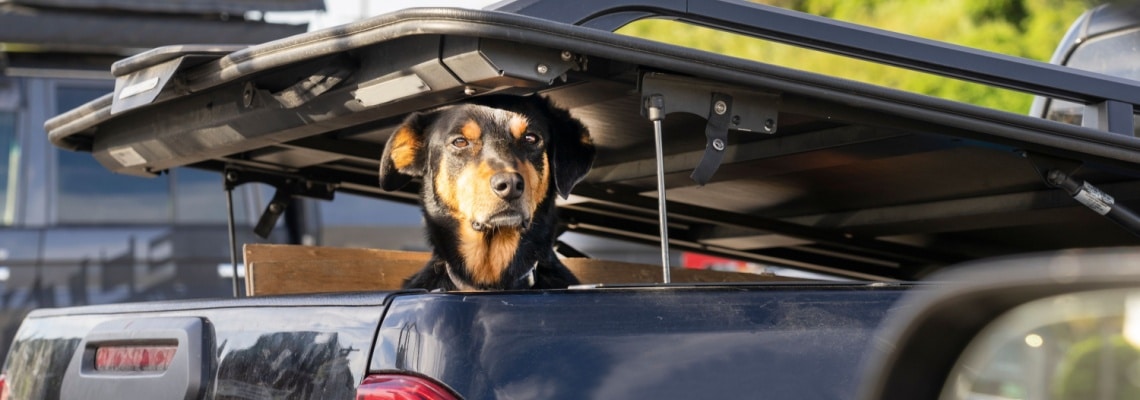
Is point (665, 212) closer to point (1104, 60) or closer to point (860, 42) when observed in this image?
point (860, 42)

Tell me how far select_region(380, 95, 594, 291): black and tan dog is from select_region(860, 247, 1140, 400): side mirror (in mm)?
2620

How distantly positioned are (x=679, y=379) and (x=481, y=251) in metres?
2.16

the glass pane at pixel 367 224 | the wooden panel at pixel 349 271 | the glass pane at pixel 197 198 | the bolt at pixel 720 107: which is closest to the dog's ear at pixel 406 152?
Result: the wooden panel at pixel 349 271

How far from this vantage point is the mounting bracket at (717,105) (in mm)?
3121

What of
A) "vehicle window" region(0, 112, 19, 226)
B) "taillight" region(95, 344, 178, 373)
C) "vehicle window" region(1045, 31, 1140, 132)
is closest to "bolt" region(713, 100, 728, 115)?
"taillight" region(95, 344, 178, 373)

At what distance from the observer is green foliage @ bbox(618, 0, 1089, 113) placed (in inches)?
763

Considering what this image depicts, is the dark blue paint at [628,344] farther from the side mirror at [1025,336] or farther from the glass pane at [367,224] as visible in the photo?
the glass pane at [367,224]

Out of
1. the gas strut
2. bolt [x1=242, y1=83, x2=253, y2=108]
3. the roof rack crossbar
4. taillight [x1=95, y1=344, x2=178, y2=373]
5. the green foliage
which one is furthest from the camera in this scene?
the green foliage

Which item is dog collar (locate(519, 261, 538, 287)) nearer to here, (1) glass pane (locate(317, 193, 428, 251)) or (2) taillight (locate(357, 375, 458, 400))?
(2) taillight (locate(357, 375, 458, 400))

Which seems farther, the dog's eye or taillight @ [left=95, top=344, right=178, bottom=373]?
the dog's eye

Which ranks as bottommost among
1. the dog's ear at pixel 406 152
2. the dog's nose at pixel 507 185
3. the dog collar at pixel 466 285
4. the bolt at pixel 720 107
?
the dog collar at pixel 466 285

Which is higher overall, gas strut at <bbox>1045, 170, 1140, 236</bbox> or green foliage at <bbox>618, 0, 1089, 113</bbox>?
green foliage at <bbox>618, 0, 1089, 113</bbox>

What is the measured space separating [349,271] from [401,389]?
2.47m

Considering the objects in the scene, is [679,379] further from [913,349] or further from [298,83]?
[298,83]
